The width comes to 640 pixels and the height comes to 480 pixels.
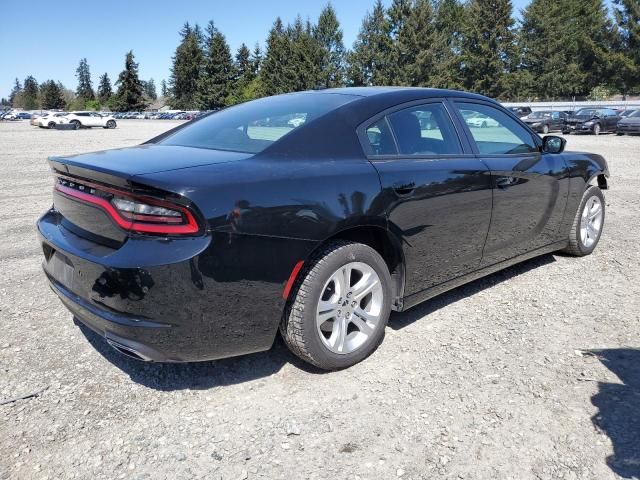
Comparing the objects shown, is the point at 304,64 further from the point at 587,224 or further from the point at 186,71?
the point at 587,224

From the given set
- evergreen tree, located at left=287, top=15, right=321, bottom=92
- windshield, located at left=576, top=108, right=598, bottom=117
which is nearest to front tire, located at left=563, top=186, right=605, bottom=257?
windshield, located at left=576, top=108, right=598, bottom=117

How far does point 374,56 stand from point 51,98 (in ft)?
274

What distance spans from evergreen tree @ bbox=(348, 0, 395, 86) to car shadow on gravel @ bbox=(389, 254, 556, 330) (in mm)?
62638

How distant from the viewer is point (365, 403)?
8.80 feet

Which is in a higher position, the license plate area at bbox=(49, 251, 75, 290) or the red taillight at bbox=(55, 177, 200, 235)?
the red taillight at bbox=(55, 177, 200, 235)

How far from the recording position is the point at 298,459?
2271mm

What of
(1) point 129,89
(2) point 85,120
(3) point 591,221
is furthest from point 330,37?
(3) point 591,221

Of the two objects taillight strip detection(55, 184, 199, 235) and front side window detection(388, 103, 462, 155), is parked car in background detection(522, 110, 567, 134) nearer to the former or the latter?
front side window detection(388, 103, 462, 155)

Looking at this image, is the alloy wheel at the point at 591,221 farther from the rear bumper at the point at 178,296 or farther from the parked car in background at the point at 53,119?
the parked car in background at the point at 53,119

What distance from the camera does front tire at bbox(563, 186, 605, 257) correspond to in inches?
192

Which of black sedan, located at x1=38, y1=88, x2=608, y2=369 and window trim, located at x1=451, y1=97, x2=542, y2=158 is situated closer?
black sedan, located at x1=38, y1=88, x2=608, y2=369

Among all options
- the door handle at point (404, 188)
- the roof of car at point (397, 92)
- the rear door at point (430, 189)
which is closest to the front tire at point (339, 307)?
the rear door at point (430, 189)

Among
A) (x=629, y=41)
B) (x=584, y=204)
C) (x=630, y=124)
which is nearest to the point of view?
(x=584, y=204)

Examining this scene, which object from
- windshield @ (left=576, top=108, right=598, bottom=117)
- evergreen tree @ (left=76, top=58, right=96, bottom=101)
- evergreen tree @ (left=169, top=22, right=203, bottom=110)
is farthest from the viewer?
evergreen tree @ (left=76, top=58, right=96, bottom=101)
